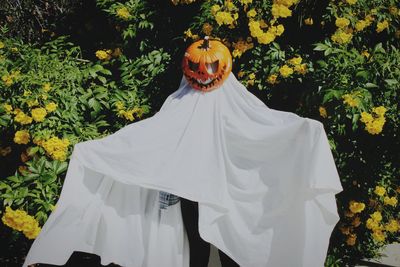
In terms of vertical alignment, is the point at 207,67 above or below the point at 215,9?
below

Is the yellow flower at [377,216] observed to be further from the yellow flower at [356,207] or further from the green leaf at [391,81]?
the green leaf at [391,81]

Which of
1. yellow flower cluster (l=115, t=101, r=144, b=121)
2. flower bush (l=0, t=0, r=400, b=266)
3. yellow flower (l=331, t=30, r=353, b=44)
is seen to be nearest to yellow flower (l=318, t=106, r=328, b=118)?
flower bush (l=0, t=0, r=400, b=266)

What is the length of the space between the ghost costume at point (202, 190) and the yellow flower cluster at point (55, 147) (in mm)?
273

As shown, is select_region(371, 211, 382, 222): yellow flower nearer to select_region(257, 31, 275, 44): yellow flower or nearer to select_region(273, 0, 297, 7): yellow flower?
select_region(257, 31, 275, 44): yellow flower

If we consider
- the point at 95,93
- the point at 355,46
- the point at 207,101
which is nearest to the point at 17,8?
the point at 95,93

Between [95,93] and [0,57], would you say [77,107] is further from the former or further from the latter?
[0,57]

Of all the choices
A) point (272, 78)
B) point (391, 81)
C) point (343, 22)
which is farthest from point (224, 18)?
point (391, 81)

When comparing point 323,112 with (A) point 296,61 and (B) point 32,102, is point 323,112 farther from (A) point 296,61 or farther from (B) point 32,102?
(B) point 32,102

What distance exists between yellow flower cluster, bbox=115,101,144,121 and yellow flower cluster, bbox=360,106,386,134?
1.59 metres

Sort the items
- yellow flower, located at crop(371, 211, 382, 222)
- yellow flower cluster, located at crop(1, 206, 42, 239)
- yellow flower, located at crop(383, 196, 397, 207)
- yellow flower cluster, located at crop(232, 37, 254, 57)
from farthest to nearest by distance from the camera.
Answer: yellow flower cluster, located at crop(232, 37, 254, 57)
yellow flower, located at crop(383, 196, 397, 207)
yellow flower, located at crop(371, 211, 382, 222)
yellow flower cluster, located at crop(1, 206, 42, 239)

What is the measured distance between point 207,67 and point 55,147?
1.09m

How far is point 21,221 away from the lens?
2.09 m

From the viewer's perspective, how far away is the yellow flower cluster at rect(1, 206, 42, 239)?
208 cm

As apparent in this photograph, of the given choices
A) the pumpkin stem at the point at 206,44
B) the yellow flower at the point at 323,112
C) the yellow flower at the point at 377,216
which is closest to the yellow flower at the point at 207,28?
the pumpkin stem at the point at 206,44
